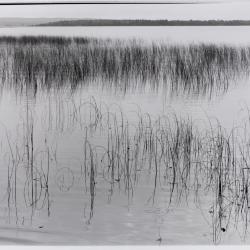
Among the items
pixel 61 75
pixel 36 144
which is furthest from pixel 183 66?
pixel 36 144

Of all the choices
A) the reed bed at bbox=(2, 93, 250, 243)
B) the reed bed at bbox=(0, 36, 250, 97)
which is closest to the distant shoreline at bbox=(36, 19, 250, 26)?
the reed bed at bbox=(0, 36, 250, 97)

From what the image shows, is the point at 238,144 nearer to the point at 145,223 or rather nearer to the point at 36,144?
the point at 145,223

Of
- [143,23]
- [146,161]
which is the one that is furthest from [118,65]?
[146,161]

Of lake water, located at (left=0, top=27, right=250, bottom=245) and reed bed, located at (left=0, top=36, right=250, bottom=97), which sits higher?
reed bed, located at (left=0, top=36, right=250, bottom=97)

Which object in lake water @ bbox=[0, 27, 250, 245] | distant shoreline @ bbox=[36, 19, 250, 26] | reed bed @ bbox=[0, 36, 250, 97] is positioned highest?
distant shoreline @ bbox=[36, 19, 250, 26]

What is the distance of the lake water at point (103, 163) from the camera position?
3920 mm

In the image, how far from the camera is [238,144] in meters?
4.35

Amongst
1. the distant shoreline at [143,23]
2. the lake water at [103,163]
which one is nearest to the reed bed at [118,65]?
the lake water at [103,163]

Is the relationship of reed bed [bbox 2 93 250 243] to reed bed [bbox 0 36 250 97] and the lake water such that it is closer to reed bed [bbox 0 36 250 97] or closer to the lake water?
the lake water

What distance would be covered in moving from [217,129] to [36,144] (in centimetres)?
144

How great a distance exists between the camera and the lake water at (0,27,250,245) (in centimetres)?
392

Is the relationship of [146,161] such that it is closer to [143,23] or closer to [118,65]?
[118,65]

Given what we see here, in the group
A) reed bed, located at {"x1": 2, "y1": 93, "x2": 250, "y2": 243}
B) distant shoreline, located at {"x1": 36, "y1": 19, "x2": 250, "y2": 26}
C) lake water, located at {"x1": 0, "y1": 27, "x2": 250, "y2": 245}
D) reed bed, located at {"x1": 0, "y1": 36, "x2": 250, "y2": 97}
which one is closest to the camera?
lake water, located at {"x1": 0, "y1": 27, "x2": 250, "y2": 245}

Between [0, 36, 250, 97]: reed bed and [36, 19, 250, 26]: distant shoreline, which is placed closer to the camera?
[36, 19, 250, 26]: distant shoreline
